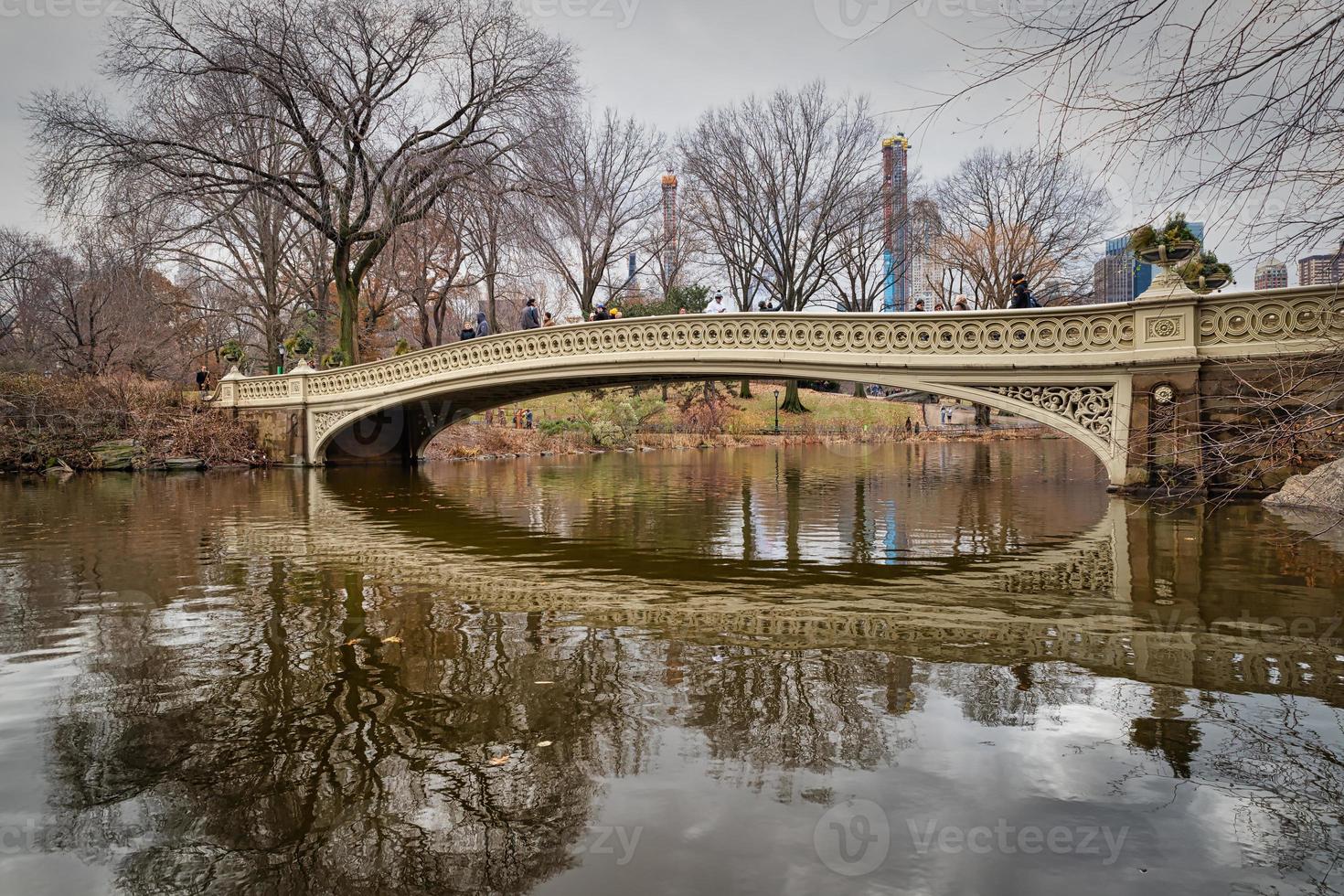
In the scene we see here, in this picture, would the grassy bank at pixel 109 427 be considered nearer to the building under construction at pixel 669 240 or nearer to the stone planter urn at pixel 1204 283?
the stone planter urn at pixel 1204 283

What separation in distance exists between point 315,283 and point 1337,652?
106ft

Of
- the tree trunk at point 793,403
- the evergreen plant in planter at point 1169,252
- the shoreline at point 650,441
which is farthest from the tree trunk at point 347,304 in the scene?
the tree trunk at point 793,403

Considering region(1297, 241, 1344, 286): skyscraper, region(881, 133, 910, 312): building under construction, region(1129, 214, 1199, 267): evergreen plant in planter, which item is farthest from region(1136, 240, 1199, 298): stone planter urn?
region(881, 133, 910, 312): building under construction

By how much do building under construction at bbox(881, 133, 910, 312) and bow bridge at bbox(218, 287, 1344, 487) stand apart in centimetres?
2004

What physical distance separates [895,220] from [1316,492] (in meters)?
27.2

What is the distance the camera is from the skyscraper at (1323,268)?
3598mm

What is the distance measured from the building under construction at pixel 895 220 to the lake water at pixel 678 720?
29080 mm

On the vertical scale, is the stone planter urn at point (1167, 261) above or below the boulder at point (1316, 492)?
above

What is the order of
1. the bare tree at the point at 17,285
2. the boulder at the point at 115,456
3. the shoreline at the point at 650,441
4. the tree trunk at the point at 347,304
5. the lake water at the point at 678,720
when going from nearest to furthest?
the lake water at the point at 678,720, the boulder at the point at 115,456, the tree trunk at the point at 347,304, the shoreline at the point at 650,441, the bare tree at the point at 17,285

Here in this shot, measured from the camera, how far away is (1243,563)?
7004 millimetres

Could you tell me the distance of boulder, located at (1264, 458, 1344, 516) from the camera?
994cm

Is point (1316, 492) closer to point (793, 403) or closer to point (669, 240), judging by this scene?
point (793, 403)

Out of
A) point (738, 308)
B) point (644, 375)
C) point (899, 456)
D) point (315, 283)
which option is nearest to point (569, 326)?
point (644, 375)

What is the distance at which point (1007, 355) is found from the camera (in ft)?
42.0
